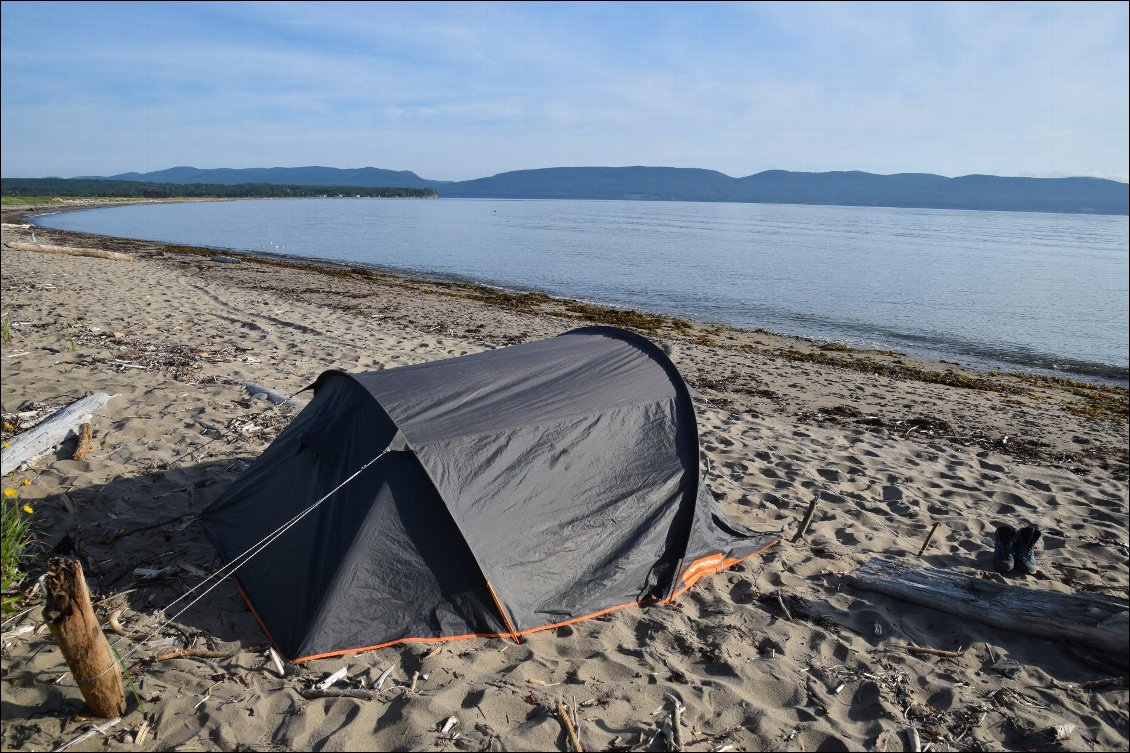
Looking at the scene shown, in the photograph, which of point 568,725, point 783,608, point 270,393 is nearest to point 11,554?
point 568,725

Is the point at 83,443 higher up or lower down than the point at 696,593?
higher up

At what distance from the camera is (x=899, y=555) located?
20.2ft

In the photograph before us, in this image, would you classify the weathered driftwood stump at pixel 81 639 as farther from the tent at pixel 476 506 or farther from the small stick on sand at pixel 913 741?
the small stick on sand at pixel 913 741

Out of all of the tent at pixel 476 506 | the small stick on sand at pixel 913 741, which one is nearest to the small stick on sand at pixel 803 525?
the tent at pixel 476 506

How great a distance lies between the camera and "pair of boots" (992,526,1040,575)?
5.79m

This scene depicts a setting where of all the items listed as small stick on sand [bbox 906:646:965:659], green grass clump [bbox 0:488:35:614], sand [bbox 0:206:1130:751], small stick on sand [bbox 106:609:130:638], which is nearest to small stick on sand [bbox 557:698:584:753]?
sand [bbox 0:206:1130:751]

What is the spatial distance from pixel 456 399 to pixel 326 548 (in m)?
1.41

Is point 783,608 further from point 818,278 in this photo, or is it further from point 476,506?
point 818,278

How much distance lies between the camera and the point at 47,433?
22.5 feet

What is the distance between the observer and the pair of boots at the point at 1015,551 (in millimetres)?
5789

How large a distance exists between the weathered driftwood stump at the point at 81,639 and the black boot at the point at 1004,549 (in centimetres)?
660

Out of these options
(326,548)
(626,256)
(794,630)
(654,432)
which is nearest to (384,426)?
(326,548)

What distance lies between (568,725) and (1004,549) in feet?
14.4

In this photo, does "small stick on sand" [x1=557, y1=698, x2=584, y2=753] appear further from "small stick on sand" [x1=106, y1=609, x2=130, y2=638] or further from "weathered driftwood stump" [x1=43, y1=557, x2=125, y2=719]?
"small stick on sand" [x1=106, y1=609, x2=130, y2=638]
